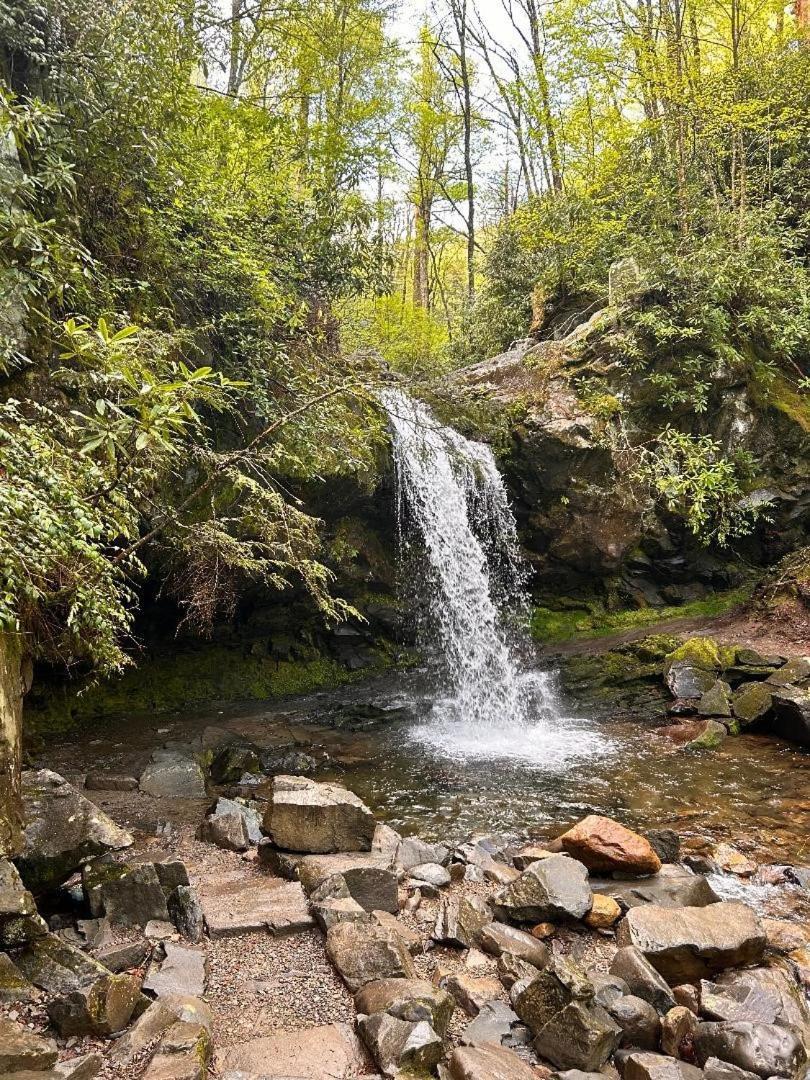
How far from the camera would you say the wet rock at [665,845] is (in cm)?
473

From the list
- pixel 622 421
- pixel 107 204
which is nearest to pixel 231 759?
pixel 107 204

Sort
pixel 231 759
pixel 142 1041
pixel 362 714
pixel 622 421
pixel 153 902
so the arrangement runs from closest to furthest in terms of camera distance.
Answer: pixel 142 1041 < pixel 153 902 < pixel 231 759 < pixel 362 714 < pixel 622 421

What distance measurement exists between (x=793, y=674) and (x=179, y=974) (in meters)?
7.93

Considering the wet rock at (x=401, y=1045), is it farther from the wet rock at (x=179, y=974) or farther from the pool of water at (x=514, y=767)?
the pool of water at (x=514, y=767)

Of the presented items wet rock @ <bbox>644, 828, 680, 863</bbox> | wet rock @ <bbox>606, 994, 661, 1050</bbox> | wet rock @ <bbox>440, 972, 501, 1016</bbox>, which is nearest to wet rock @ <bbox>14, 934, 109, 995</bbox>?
wet rock @ <bbox>440, 972, 501, 1016</bbox>

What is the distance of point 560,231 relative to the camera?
13680 millimetres

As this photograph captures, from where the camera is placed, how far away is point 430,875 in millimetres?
4316

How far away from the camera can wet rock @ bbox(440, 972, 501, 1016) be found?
300cm

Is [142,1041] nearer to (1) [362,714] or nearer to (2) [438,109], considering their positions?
(1) [362,714]

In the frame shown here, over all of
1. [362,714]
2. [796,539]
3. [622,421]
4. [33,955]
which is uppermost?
[622,421]

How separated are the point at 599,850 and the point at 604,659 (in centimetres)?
588

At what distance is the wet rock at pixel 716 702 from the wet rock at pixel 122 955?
7.14 m

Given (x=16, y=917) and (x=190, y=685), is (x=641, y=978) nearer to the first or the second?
(x=16, y=917)

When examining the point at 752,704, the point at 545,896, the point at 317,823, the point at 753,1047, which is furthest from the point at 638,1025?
the point at 752,704
